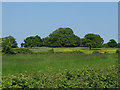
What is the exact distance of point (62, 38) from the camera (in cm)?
695

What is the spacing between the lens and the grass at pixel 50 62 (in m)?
5.76

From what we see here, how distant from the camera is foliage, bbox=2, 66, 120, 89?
427 cm

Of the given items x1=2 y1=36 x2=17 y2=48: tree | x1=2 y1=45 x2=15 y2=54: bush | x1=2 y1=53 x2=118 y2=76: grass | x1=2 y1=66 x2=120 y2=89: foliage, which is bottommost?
x1=2 y1=66 x2=120 y2=89: foliage

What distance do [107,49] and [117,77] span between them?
329 centimetres

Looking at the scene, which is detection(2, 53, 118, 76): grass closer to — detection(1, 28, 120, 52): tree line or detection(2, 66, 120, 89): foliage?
detection(1, 28, 120, 52): tree line

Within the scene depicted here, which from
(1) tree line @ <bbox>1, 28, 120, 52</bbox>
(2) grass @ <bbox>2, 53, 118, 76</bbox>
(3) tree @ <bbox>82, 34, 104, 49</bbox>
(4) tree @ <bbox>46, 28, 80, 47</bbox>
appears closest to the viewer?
(2) grass @ <bbox>2, 53, 118, 76</bbox>

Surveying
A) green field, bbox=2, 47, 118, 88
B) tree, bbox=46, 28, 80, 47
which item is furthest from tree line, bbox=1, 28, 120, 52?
green field, bbox=2, 47, 118, 88

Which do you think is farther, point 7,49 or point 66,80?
point 7,49

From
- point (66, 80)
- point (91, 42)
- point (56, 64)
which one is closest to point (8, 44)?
point (56, 64)

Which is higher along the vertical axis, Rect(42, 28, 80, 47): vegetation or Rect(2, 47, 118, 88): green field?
Rect(42, 28, 80, 47): vegetation

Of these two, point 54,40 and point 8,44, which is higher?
point 54,40

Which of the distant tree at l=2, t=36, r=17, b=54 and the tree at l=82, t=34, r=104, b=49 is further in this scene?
the tree at l=82, t=34, r=104, b=49

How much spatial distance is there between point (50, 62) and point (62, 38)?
108 centimetres

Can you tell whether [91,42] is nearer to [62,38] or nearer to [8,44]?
[62,38]
